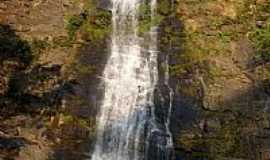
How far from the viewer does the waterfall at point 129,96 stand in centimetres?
988

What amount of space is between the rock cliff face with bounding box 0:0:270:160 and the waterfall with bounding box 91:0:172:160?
0.61 ft

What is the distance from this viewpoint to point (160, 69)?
1059 cm

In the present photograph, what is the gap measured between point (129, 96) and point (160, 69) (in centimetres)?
84

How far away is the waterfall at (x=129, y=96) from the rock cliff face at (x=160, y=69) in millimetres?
187

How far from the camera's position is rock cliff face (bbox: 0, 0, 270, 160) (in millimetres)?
9984

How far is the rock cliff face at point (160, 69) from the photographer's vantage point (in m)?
9.98

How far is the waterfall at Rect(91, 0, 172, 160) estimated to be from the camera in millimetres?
9883

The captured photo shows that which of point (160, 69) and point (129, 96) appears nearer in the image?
point (129, 96)

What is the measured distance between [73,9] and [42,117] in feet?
8.06

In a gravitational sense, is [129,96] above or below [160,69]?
below

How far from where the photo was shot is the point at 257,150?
10.0 meters

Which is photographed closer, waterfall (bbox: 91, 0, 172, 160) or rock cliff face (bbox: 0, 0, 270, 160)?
waterfall (bbox: 91, 0, 172, 160)

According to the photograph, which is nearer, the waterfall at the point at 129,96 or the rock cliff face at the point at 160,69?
the waterfall at the point at 129,96

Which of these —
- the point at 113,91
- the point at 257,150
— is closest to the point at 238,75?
the point at 257,150
